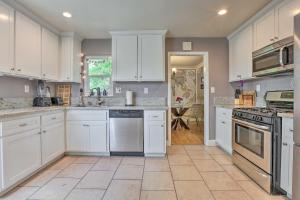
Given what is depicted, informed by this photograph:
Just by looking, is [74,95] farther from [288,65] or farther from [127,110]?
[288,65]

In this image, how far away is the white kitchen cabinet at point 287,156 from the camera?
1.96m

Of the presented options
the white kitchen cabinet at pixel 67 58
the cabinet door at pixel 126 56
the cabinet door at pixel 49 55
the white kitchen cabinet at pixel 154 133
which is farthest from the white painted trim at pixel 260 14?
the cabinet door at pixel 49 55

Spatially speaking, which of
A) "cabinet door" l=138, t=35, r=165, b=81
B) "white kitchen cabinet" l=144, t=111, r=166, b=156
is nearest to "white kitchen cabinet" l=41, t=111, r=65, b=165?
"white kitchen cabinet" l=144, t=111, r=166, b=156

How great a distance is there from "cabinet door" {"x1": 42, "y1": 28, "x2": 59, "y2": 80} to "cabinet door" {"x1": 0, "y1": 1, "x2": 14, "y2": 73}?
0.74m

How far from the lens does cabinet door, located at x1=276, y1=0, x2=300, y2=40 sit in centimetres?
231

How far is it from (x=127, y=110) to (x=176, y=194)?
1.72 m

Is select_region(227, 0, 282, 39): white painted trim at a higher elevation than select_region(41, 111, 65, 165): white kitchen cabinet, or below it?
higher

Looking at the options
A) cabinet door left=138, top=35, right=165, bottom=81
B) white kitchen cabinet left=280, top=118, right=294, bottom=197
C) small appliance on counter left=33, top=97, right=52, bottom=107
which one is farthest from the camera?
cabinet door left=138, top=35, right=165, bottom=81

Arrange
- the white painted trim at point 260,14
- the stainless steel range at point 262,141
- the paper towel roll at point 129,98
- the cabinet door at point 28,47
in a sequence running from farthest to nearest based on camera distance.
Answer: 1. the paper towel roll at point 129,98
2. the cabinet door at point 28,47
3. the white painted trim at point 260,14
4. the stainless steel range at point 262,141

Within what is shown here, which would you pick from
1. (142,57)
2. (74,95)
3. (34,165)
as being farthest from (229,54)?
(34,165)

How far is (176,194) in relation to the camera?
2.22 m

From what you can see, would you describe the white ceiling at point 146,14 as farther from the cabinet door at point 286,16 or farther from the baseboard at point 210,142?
the baseboard at point 210,142

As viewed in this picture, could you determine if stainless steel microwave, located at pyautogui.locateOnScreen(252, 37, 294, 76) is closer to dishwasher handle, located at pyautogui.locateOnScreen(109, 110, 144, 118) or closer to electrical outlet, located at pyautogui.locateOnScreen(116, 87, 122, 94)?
dishwasher handle, located at pyautogui.locateOnScreen(109, 110, 144, 118)

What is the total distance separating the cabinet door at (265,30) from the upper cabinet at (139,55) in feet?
5.13
